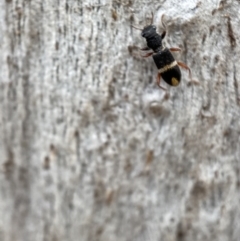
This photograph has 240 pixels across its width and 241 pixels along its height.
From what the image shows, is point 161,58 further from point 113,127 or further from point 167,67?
point 113,127

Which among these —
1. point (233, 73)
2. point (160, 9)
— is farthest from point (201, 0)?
point (233, 73)

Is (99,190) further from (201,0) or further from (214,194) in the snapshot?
(201,0)

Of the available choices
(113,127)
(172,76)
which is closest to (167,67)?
(172,76)

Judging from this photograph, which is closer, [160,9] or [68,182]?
[68,182]

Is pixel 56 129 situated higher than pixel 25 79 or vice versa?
pixel 25 79

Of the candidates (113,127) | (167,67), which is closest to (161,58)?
(167,67)

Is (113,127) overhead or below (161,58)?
below

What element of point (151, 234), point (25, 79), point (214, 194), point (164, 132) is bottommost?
point (151, 234)

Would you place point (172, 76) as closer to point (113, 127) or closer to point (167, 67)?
point (167, 67)
